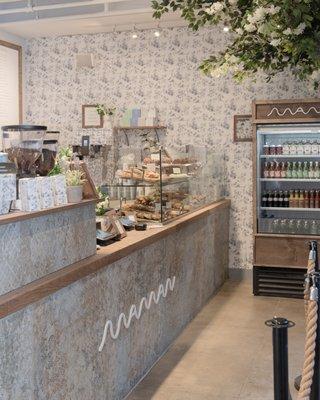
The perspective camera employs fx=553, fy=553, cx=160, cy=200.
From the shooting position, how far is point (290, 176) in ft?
22.0

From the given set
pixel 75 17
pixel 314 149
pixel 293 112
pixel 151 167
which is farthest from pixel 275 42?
pixel 75 17

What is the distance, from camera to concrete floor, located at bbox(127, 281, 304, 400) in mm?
3887

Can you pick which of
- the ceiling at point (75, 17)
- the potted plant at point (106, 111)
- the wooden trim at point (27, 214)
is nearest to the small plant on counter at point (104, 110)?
the potted plant at point (106, 111)

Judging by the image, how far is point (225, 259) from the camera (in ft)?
23.5

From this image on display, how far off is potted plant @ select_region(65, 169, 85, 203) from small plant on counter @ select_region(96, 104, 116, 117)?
4193 millimetres

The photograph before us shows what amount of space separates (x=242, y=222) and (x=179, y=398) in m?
3.76

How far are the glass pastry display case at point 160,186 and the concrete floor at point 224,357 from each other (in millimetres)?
1113

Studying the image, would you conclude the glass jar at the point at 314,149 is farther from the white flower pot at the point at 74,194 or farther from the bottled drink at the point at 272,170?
the white flower pot at the point at 74,194

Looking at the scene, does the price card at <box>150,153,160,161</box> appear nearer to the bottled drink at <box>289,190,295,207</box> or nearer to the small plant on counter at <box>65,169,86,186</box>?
the small plant on counter at <box>65,169,86,186</box>

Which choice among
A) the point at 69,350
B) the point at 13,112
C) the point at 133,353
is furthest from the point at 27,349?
the point at 13,112

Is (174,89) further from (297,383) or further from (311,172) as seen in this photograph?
(297,383)

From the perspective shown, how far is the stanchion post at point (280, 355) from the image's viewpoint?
195cm

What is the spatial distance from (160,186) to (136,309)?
3.92ft

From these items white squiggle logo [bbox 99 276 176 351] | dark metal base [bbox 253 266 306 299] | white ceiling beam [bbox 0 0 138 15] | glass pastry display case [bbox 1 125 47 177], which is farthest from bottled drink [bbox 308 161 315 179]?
glass pastry display case [bbox 1 125 47 177]
